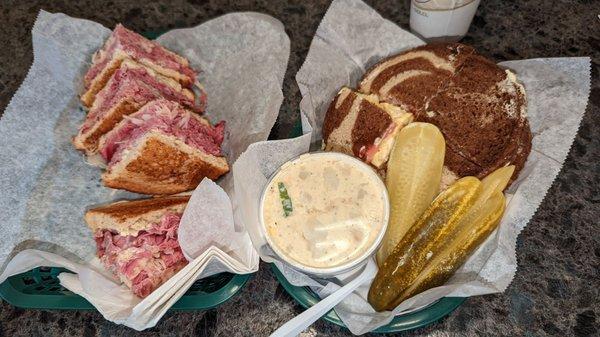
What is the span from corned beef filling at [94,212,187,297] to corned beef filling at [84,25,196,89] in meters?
0.62

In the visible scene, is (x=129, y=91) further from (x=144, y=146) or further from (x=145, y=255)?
(x=145, y=255)

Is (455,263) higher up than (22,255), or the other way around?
(455,263)

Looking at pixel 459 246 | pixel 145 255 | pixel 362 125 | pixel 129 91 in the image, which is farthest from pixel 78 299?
pixel 459 246

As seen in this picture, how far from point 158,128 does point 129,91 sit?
182mm

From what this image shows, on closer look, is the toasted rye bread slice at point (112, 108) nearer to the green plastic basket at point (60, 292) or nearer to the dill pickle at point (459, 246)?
the green plastic basket at point (60, 292)

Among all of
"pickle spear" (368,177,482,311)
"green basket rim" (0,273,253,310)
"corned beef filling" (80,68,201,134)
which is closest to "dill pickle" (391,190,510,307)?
"pickle spear" (368,177,482,311)

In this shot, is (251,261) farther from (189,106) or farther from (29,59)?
(29,59)

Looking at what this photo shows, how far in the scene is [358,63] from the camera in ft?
6.68

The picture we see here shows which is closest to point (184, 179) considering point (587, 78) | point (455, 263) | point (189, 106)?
point (189, 106)

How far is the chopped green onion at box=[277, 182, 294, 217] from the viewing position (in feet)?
5.42

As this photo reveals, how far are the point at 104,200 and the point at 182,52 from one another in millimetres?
655

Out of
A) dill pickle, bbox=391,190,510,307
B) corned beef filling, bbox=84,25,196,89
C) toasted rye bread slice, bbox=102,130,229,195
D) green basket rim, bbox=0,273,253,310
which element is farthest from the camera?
corned beef filling, bbox=84,25,196,89

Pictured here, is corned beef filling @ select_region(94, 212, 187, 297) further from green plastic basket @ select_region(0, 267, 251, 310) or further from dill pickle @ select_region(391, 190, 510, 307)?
dill pickle @ select_region(391, 190, 510, 307)

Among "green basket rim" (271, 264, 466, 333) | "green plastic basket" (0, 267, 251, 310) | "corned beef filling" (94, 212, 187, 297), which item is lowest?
"green plastic basket" (0, 267, 251, 310)
